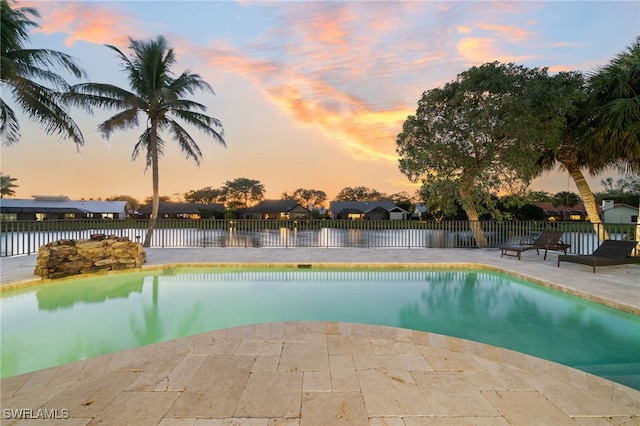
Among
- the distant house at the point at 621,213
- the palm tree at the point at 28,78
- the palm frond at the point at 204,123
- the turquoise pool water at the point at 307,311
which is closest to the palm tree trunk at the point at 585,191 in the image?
the turquoise pool water at the point at 307,311

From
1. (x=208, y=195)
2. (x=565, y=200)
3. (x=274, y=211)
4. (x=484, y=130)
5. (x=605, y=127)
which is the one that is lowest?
(x=274, y=211)

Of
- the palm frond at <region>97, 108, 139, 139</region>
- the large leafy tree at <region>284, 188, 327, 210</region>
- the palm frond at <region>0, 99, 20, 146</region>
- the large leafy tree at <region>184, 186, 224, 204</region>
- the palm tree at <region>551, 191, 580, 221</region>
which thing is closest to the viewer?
the palm frond at <region>0, 99, 20, 146</region>

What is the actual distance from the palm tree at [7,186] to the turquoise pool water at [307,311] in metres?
47.3

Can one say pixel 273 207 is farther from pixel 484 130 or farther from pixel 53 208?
pixel 484 130

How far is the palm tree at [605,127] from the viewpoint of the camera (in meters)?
8.47

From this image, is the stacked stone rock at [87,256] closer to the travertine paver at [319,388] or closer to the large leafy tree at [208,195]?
the travertine paver at [319,388]

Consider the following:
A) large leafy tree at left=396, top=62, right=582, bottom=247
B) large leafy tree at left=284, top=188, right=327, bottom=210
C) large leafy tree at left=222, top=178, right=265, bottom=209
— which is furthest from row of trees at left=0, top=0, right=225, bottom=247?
large leafy tree at left=284, top=188, right=327, bottom=210

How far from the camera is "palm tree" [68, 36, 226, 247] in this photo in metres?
10.5

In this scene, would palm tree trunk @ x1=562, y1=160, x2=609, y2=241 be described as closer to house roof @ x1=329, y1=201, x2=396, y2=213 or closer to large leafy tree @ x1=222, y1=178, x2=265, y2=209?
house roof @ x1=329, y1=201, x2=396, y2=213

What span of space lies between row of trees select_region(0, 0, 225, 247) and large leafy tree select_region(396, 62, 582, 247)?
8.26 metres

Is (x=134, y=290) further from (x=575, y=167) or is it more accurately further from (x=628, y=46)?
(x=628, y=46)

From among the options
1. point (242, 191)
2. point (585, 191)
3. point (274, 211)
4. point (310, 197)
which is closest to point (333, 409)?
point (585, 191)

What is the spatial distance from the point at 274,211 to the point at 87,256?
37.3 metres

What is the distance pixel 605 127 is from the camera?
878 centimetres
